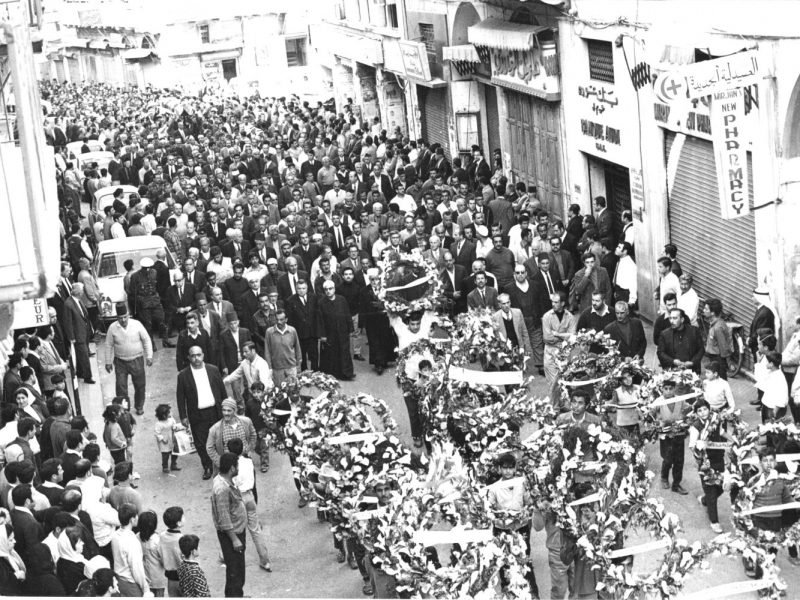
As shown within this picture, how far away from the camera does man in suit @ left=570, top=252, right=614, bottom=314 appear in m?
19.2

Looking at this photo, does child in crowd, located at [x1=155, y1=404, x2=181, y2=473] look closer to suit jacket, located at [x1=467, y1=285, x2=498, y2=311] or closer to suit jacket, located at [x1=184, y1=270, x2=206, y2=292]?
suit jacket, located at [x1=467, y1=285, x2=498, y2=311]

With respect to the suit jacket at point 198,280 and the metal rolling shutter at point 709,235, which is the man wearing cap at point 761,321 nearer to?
the metal rolling shutter at point 709,235

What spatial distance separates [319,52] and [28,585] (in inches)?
1735

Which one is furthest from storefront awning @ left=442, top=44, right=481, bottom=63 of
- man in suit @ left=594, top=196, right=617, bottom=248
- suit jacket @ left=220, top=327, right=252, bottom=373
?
suit jacket @ left=220, top=327, right=252, bottom=373

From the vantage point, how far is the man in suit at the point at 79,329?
20516mm

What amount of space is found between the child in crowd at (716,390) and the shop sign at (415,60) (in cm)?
2206

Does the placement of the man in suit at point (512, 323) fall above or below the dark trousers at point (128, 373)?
above

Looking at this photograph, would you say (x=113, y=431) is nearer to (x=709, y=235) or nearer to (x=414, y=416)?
(x=414, y=416)

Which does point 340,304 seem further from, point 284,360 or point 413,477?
point 413,477

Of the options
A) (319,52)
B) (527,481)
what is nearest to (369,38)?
(319,52)

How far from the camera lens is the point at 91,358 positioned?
22641 mm

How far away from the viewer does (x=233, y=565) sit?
1343cm

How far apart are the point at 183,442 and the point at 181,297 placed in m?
4.22

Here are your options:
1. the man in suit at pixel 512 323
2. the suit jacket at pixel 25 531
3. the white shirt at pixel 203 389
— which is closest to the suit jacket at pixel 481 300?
the man in suit at pixel 512 323
